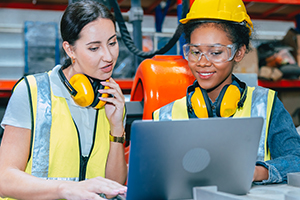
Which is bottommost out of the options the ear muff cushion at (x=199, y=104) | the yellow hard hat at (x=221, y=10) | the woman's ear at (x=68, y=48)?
the ear muff cushion at (x=199, y=104)

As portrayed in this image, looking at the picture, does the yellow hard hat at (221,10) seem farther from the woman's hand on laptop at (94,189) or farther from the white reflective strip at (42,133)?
the woman's hand on laptop at (94,189)

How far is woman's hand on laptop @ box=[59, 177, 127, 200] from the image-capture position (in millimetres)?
950

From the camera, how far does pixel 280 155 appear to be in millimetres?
1439

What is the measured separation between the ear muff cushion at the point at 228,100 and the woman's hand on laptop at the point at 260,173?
30 centimetres

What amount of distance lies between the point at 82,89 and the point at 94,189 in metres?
0.56

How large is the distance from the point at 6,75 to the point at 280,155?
3.31m

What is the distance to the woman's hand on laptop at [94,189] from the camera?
950 millimetres

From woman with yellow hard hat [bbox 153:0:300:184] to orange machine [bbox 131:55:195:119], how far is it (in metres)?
0.21

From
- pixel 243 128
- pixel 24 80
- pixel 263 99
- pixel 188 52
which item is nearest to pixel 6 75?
pixel 24 80

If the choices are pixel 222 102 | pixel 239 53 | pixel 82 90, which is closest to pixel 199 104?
pixel 222 102

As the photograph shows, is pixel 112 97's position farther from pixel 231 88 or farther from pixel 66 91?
pixel 231 88

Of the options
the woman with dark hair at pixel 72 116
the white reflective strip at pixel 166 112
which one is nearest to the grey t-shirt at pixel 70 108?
the woman with dark hair at pixel 72 116

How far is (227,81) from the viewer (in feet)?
5.33

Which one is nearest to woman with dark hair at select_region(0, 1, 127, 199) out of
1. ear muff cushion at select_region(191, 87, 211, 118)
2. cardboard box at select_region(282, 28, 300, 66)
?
ear muff cushion at select_region(191, 87, 211, 118)
